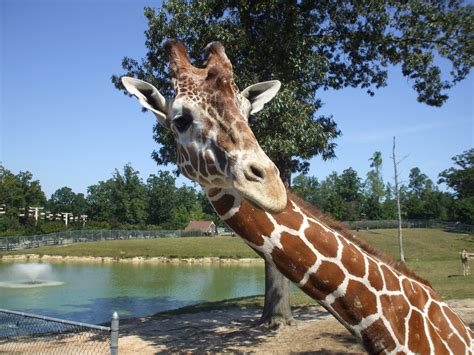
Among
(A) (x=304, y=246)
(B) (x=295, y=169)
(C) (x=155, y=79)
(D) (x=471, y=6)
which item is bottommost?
(A) (x=304, y=246)

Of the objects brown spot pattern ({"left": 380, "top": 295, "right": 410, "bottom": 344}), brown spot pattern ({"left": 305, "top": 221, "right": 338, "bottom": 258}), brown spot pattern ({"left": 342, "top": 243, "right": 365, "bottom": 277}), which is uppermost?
brown spot pattern ({"left": 305, "top": 221, "right": 338, "bottom": 258})

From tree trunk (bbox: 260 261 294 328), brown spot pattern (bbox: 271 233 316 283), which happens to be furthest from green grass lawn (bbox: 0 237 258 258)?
brown spot pattern (bbox: 271 233 316 283)

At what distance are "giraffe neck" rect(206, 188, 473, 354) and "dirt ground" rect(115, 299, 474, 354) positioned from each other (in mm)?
5551

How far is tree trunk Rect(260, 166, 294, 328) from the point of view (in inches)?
441

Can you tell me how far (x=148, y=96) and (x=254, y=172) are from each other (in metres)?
1.18

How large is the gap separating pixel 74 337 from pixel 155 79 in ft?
21.6

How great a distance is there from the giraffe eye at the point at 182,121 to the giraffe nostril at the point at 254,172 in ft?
2.27

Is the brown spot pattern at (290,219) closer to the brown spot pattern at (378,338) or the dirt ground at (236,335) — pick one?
the brown spot pattern at (378,338)

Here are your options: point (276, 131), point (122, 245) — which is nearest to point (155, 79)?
point (276, 131)

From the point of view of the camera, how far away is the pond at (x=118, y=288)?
63.4 feet

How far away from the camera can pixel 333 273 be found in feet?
11.0

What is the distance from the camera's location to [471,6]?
10812 mm

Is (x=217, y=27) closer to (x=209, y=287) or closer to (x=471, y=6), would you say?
(x=471, y=6)

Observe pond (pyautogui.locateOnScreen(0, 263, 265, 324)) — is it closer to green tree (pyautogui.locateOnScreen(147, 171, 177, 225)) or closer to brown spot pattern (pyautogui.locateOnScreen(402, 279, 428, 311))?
brown spot pattern (pyautogui.locateOnScreen(402, 279, 428, 311))
